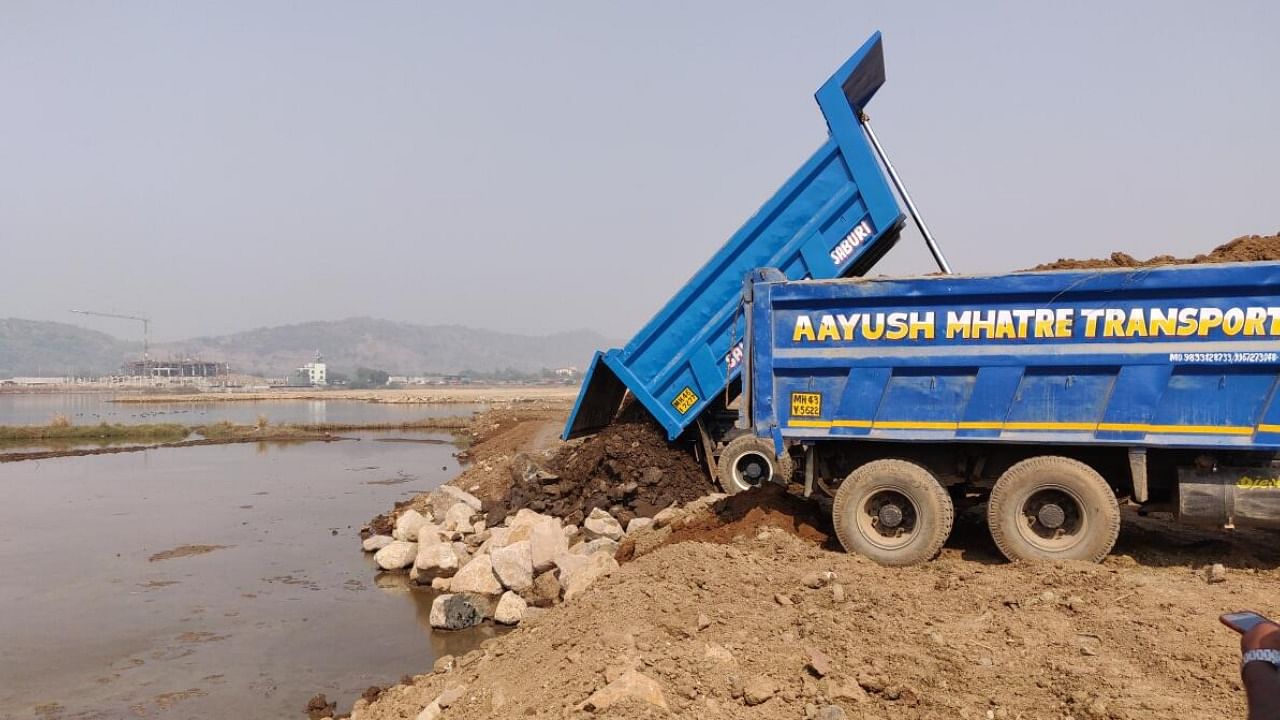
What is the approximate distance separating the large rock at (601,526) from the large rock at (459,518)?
6.73 feet

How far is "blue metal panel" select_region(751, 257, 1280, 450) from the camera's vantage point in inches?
229

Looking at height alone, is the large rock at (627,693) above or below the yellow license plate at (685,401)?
below

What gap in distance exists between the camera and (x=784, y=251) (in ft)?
32.5

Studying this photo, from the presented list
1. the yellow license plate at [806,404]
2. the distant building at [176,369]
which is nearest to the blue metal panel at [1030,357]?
the yellow license plate at [806,404]

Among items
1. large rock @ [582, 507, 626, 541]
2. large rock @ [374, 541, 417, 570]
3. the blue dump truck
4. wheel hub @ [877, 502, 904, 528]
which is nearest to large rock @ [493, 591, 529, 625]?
large rock @ [582, 507, 626, 541]

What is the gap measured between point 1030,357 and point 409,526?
852 centimetres

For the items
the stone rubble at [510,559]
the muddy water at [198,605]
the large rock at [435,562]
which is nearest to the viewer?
the muddy water at [198,605]

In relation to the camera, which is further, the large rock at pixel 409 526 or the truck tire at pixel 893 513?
the large rock at pixel 409 526

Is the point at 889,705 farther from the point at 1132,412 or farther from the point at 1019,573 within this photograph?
the point at 1132,412

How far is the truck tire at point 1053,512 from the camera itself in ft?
19.7

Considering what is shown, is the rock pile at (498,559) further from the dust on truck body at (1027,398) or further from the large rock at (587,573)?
the dust on truck body at (1027,398)

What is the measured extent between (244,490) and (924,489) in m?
16.4

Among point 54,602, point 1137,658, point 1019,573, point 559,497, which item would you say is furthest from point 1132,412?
point 54,602

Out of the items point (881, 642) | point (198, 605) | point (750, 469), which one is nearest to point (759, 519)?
point (881, 642)
